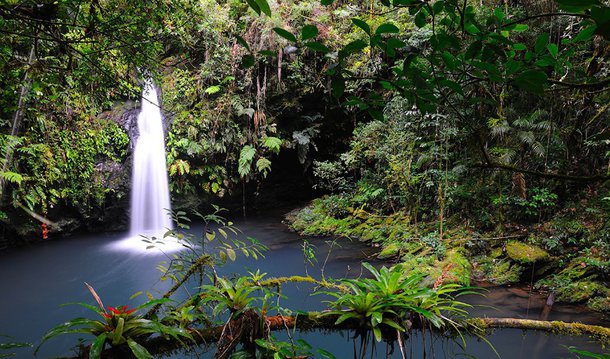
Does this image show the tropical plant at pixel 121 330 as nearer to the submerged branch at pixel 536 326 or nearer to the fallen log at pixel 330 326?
the fallen log at pixel 330 326

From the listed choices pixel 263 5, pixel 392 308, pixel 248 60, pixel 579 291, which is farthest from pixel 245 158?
pixel 263 5

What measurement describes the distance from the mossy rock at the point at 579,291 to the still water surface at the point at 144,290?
24 cm

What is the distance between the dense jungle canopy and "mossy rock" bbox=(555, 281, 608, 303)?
2 centimetres

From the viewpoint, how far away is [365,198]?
326 inches

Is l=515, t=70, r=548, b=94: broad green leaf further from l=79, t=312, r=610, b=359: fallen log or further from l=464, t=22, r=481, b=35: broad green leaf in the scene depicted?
l=79, t=312, r=610, b=359: fallen log

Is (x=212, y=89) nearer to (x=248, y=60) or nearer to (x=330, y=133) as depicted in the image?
(x=330, y=133)

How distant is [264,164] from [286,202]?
9.54 feet

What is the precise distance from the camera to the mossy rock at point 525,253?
16.5 feet

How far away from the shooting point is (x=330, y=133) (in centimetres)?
1069

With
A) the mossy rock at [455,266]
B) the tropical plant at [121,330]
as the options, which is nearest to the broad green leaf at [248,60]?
the tropical plant at [121,330]

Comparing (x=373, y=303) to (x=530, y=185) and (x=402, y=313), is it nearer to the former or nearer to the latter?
(x=402, y=313)

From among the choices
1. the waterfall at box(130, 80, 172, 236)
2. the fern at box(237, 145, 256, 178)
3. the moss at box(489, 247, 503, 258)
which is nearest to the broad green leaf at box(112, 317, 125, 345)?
the moss at box(489, 247, 503, 258)

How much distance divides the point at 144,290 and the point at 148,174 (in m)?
4.47

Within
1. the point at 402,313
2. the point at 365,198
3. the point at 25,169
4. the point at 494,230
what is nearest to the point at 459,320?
the point at 402,313
